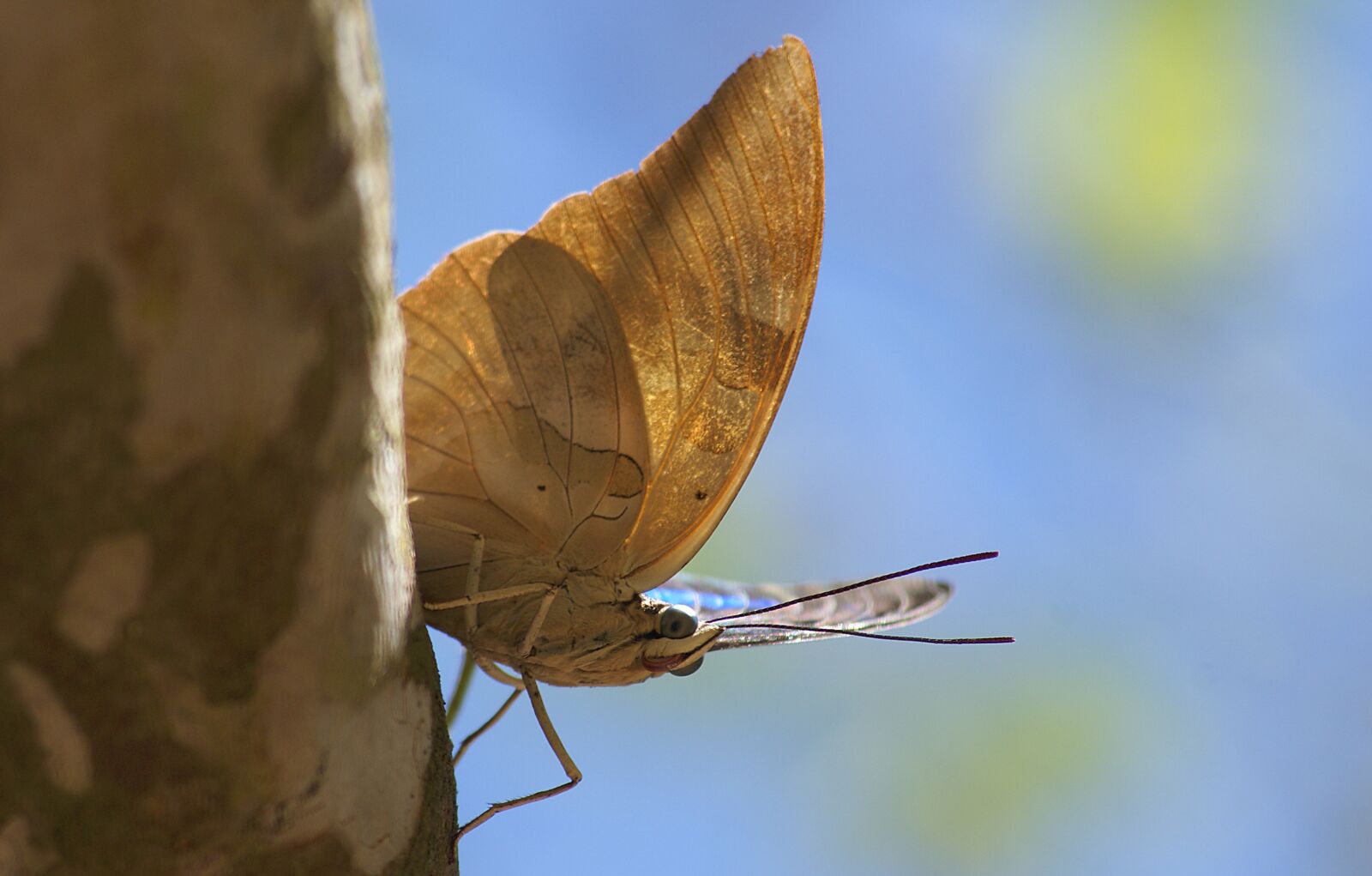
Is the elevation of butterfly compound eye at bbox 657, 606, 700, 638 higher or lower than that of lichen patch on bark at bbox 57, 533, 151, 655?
lower

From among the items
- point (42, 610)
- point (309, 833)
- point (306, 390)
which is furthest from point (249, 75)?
point (309, 833)

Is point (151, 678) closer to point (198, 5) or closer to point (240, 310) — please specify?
point (240, 310)

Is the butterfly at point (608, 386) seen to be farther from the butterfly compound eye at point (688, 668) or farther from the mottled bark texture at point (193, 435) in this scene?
the mottled bark texture at point (193, 435)

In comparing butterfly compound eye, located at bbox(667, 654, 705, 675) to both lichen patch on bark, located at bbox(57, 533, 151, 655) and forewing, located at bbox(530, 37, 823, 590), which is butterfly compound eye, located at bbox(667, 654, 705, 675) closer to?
forewing, located at bbox(530, 37, 823, 590)

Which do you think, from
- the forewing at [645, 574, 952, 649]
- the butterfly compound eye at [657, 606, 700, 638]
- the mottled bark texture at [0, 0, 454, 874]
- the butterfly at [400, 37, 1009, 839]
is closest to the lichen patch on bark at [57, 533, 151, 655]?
the mottled bark texture at [0, 0, 454, 874]

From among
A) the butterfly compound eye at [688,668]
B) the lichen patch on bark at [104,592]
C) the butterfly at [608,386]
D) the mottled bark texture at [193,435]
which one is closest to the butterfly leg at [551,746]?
the butterfly at [608,386]

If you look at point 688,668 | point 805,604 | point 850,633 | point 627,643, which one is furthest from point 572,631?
point 805,604

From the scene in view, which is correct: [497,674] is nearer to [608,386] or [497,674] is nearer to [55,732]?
[608,386]

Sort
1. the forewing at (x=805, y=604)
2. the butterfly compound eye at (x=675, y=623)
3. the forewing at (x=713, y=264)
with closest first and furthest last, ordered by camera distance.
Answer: the forewing at (x=713, y=264) → the butterfly compound eye at (x=675, y=623) → the forewing at (x=805, y=604)
